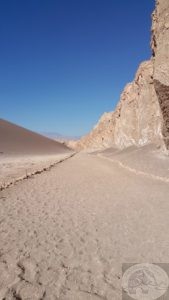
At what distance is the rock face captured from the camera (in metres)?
19.7

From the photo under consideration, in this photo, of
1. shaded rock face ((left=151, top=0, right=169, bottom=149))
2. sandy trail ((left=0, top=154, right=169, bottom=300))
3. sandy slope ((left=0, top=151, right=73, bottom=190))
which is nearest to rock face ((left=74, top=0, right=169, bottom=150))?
shaded rock face ((left=151, top=0, right=169, bottom=149))

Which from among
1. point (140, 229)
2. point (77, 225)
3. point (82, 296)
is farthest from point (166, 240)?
point (82, 296)

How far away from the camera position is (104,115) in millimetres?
90688

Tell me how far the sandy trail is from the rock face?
34.2 feet

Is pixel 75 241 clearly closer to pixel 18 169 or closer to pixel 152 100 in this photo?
pixel 18 169

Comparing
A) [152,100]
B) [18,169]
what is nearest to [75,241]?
[18,169]

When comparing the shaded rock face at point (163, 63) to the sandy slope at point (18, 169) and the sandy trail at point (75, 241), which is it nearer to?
the sandy slope at point (18, 169)

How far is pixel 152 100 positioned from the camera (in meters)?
33.9

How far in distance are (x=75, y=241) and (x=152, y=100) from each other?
29.9m

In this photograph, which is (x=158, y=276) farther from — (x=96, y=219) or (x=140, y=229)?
(x=96, y=219)


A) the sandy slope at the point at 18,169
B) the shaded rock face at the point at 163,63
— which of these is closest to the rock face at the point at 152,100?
the shaded rock face at the point at 163,63

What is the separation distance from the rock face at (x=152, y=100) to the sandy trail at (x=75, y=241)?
1042cm

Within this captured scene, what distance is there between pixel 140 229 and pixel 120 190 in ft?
18.5

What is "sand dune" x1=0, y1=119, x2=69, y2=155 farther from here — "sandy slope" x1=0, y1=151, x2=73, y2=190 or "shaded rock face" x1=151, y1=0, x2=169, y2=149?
"shaded rock face" x1=151, y1=0, x2=169, y2=149
